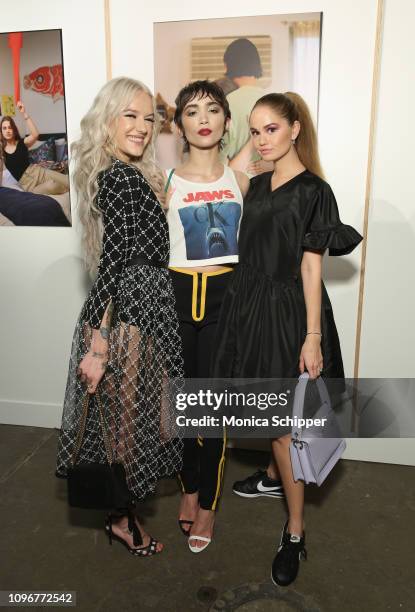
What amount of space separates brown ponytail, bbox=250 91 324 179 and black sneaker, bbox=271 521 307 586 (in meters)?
1.36

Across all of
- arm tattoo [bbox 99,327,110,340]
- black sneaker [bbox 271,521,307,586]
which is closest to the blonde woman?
arm tattoo [bbox 99,327,110,340]

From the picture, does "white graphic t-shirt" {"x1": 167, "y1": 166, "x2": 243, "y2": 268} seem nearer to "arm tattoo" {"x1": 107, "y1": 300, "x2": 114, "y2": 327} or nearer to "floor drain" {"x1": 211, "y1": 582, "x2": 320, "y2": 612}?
"arm tattoo" {"x1": 107, "y1": 300, "x2": 114, "y2": 327}

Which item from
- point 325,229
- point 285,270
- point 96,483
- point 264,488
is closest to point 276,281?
point 285,270

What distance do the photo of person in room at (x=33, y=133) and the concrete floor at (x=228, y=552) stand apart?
137 centimetres

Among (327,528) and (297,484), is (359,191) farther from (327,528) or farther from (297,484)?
(327,528)

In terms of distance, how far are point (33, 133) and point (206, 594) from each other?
2.26 m

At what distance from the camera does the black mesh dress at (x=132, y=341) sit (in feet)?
5.35

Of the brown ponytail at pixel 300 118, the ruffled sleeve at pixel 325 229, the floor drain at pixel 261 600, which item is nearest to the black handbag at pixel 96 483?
the floor drain at pixel 261 600

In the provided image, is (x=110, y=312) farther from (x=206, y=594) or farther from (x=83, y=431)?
(x=206, y=594)

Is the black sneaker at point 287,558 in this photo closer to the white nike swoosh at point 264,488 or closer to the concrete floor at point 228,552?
the concrete floor at point 228,552

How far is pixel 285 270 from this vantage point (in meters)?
1.76

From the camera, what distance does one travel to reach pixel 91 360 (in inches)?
66.1

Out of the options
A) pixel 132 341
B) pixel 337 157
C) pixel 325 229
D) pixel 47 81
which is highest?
pixel 47 81

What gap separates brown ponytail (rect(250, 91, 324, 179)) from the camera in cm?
172
